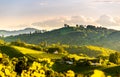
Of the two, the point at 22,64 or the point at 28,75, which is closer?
the point at 28,75

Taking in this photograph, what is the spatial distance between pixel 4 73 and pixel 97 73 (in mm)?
16124

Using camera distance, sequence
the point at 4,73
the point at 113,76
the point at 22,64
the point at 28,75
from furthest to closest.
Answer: the point at 113,76 → the point at 22,64 → the point at 4,73 → the point at 28,75

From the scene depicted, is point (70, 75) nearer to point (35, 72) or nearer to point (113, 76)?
point (35, 72)

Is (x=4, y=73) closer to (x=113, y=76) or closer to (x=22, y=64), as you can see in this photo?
(x=22, y=64)

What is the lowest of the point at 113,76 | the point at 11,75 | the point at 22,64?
the point at 113,76

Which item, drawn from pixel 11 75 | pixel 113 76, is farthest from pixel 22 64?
pixel 11 75

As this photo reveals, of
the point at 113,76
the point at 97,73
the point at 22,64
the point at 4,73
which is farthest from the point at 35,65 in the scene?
the point at 113,76

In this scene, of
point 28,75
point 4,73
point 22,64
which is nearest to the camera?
point 28,75

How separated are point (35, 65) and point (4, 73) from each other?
6603 millimetres

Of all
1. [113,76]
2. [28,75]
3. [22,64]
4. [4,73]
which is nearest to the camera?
[28,75]

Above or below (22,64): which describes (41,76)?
above

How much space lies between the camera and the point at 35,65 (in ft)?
179

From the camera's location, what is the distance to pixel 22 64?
150m

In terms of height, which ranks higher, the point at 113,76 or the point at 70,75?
the point at 70,75
